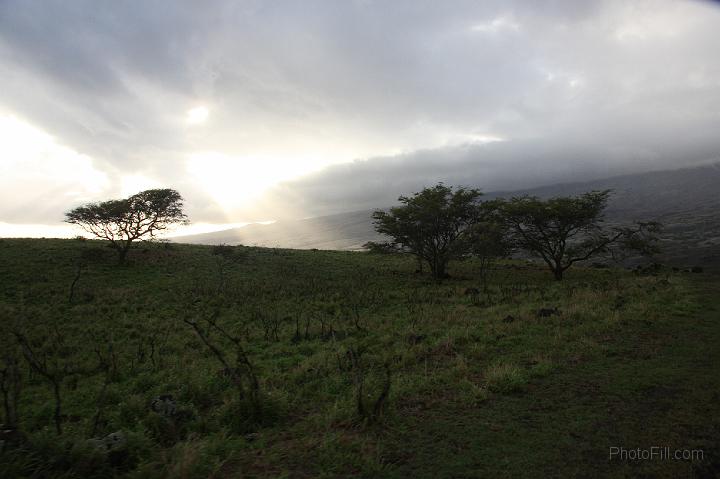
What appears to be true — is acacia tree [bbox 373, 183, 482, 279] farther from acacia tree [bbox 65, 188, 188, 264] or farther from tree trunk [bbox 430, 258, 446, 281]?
acacia tree [bbox 65, 188, 188, 264]

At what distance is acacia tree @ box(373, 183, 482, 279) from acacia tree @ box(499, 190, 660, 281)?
4765 millimetres

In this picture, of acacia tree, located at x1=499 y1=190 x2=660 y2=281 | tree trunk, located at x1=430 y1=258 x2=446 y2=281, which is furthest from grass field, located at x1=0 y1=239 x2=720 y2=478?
acacia tree, located at x1=499 y1=190 x2=660 y2=281

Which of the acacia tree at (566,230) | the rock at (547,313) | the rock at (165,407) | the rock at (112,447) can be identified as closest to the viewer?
the rock at (112,447)

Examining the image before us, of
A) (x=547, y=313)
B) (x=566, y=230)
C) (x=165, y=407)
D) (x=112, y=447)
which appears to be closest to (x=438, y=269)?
(x=566, y=230)

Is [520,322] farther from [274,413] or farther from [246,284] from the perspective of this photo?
[246,284]

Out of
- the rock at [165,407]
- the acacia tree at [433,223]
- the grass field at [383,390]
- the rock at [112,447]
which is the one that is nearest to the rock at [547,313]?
the grass field at [383,390]

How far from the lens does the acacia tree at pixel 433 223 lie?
34.8 metres

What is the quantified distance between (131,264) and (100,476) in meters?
35.4

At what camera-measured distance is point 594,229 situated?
35719mm

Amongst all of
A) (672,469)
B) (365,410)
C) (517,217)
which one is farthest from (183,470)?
(517,217)

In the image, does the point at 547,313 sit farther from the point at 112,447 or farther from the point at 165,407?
the point at 112,447

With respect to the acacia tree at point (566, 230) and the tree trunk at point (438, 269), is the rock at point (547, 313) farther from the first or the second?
the acacia tree at point (566, 230)

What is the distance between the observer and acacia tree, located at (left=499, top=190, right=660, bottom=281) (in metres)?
34.2

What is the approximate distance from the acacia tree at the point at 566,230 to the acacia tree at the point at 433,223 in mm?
4765
